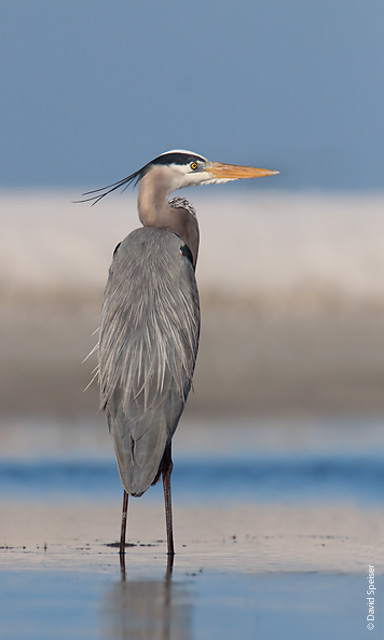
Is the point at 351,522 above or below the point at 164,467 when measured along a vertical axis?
below

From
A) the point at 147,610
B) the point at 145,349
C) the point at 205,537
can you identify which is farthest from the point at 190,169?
the point at 147,610

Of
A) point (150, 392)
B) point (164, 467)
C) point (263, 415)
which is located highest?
point (150, 392)

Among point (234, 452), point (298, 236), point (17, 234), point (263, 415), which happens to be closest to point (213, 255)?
point (298, 236)

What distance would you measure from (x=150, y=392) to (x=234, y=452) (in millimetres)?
3889

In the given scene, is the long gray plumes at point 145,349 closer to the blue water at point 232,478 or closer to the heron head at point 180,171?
the heron head at point 180,171

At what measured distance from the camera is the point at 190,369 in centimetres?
580

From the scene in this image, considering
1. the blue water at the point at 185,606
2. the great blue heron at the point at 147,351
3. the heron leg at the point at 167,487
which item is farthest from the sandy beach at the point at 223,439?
the great blue heron at the point at 147,351

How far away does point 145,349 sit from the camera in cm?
559

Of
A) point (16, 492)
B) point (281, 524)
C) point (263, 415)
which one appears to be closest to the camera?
point (281, 524)

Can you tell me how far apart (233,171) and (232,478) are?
8.01 feet

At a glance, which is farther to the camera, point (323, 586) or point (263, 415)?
point (263, 415)

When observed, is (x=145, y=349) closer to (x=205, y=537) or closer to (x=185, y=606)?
(x=205, y=537)

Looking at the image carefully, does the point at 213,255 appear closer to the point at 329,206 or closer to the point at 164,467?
the point at 329,206

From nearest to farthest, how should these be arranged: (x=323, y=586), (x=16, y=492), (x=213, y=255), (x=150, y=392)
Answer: (x=323, y=586)
(x=150, y=392)
(x=16, y=492)
(x=213, y=255)
